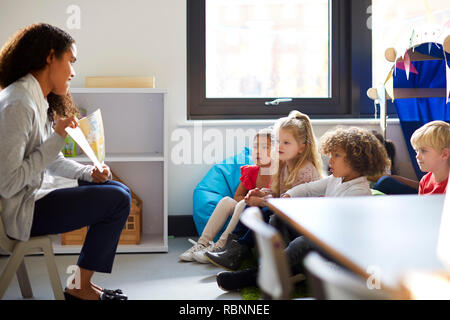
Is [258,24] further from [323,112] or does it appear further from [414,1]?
[414,1]

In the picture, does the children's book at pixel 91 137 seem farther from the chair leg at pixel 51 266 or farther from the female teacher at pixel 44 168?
the chair leg at pixel 51 266

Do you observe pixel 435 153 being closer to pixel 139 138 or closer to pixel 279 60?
pixel 279 60

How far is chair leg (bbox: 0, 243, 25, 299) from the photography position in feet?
5.56

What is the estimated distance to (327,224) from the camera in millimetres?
1081

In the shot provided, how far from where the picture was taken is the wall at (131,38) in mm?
3217

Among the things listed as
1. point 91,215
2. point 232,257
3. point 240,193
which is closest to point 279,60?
point 240,193

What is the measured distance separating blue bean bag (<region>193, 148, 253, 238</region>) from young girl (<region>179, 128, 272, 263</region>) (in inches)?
8.0

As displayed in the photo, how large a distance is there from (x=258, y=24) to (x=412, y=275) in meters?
2.95

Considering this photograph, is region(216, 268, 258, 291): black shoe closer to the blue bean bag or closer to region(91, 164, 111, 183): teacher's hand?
region(91, 164, 111, 183): teacher's hand

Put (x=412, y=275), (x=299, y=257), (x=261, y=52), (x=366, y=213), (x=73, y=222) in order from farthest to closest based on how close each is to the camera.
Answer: (x=261, y=52), (x=299, y=257), (x=73, y=222), (x=366, y=213), (x=412, y=275)

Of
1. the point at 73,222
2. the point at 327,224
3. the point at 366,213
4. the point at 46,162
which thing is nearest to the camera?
the point at 327,224

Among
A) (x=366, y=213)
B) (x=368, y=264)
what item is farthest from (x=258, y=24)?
(x=368, y=264)

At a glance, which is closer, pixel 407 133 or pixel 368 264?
pixel 368 264

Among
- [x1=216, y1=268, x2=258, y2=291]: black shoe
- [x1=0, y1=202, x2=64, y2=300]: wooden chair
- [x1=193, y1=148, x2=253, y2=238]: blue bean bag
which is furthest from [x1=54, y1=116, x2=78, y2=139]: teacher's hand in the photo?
[x1=193, y1=148, x2=253, y2=238]: blue bean bag
